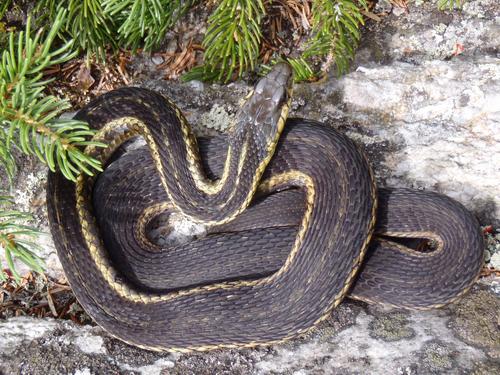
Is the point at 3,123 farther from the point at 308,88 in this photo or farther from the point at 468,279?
the point at 468,279

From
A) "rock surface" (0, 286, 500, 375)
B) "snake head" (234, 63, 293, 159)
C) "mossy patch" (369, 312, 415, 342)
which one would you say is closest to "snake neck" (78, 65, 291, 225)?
"snake head" (234, 63, 293, 159)

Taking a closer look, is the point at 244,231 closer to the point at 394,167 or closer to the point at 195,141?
the point at 195,141

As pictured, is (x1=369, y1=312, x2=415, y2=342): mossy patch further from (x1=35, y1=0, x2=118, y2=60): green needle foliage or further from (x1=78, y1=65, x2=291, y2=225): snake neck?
(x1=35, y1=0, x2=118, y2=60): green needle foliage

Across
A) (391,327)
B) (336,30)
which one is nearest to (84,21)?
(336,30)

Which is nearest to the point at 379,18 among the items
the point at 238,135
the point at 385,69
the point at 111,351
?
the point at 385,69

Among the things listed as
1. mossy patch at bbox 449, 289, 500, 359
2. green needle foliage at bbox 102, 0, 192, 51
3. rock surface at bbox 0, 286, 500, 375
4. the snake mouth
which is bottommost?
rock surface at bbox 0, 286, 500, 375

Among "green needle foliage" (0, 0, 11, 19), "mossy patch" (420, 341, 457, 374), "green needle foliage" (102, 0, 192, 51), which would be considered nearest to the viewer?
"mossy patch" (420, 341, 457, 374)
